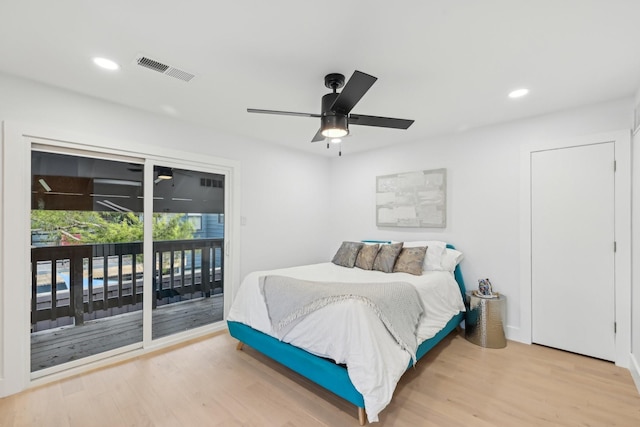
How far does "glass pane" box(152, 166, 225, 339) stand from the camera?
10.7ft

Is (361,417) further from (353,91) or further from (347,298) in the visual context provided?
(353,91)

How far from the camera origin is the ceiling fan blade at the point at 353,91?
5.57ft

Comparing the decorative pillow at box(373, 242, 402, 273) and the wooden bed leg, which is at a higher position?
the decorative pillow at box(373, 242, 402, 273)

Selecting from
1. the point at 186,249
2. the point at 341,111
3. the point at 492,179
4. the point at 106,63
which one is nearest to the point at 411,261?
the point at 492,179

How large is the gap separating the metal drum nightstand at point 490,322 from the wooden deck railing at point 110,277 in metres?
3.00

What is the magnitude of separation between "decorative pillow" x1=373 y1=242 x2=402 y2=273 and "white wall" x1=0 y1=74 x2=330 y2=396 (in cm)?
145

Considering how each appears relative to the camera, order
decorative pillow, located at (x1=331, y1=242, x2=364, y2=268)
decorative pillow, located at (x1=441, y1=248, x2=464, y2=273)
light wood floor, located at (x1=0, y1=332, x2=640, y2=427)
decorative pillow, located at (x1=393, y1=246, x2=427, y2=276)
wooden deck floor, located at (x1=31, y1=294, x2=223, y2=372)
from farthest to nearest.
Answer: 1. decorative pillow, located at (x1=331, y1=242, x2=364, y2=268)
2. decorative pillow, located at (x1=441, y1=248, x2=464, y2=273)
3. decorative pillow, located at (x1=393, y1=246, x2=427, y2=276)
4. wooden deck floor, located at (x1=31, y1=294, x2=223, y2=372)
5. light wood floor, located at (x1=0, y1=332, x2=640, y2=427)

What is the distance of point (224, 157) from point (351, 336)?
2.65 metres

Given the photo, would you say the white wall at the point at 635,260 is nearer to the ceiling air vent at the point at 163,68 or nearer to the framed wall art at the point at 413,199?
the framed wall art at the point at 413,199

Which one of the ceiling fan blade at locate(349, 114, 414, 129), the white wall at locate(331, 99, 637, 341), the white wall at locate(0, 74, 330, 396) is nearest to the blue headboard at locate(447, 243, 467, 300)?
the white wall at locate(331, 99, 637, 341)

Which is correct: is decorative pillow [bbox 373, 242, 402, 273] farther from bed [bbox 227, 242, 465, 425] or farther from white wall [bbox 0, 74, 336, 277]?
white wall [bbox 0, 74, 336, 277]

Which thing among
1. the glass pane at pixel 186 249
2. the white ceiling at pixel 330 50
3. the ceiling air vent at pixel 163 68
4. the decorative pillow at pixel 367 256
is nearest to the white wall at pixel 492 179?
the white ceiling at pixel 330 50

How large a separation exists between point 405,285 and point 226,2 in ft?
7.73

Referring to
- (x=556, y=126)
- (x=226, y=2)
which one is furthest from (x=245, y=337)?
(x=556, y=126)
